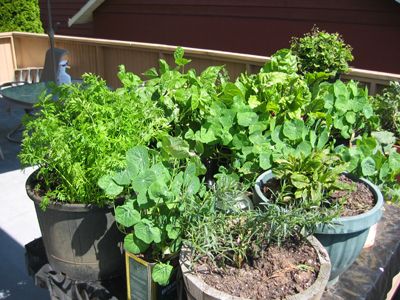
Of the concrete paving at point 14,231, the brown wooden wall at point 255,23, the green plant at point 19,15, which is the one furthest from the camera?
the green plant at point 19,15

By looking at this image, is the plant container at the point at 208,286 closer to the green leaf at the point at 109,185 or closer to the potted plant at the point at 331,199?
the potted plant at the point at 331,199

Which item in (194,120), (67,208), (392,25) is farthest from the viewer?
(392,25)

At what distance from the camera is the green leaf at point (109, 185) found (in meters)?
1.01

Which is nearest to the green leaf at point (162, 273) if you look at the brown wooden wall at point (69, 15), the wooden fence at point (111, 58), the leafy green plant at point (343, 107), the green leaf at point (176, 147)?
the green leaf at point (176, 147)

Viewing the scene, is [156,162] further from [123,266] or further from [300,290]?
[300,290]

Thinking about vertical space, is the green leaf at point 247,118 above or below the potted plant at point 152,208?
above

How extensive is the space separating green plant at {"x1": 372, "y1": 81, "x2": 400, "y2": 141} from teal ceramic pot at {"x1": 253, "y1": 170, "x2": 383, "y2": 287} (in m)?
1.11

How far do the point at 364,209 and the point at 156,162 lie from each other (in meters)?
0.77

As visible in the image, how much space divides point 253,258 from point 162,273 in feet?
0.88

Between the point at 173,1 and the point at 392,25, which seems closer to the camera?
the point at 392,25

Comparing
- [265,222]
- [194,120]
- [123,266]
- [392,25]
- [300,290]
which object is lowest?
[123,266]

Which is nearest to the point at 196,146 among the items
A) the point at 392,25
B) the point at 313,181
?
the point at 313,181

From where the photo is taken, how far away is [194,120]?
1.45 meters

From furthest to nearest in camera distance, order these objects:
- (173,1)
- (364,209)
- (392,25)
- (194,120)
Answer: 1. (173,1)
2. (392,25)
3. (194,120)
4. (364,209)
